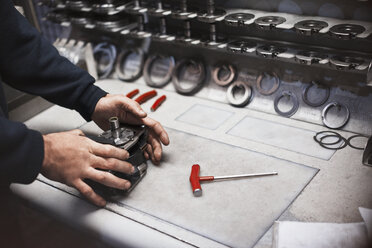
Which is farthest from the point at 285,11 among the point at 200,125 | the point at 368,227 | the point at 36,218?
the point at 36,218

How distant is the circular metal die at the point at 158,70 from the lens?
5.69 feet

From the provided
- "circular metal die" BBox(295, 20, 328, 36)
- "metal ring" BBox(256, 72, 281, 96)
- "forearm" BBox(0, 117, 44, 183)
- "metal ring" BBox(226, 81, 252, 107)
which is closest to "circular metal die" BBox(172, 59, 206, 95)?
"metal ring" BBox(226, 81, 252, 107)

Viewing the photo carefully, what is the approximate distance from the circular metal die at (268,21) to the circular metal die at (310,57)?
130mm

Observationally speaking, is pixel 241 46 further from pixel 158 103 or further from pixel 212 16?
pixel 158 103

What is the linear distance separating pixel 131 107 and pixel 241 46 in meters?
0.50

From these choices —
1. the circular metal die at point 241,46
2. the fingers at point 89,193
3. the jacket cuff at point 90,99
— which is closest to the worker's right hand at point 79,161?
the fingers at point 89,193

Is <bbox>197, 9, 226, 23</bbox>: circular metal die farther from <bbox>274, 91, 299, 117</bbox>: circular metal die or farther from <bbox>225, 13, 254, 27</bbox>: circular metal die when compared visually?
<bbox>274, 91, 299, 117</bbox>: circular metal die

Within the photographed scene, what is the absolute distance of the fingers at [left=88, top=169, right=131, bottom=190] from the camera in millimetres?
1046

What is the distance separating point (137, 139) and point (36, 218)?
0.89m

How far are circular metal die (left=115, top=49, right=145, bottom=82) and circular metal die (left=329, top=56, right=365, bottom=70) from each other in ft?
2.76

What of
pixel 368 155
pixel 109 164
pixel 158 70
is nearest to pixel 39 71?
pixel 109 164

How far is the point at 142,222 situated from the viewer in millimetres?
1049

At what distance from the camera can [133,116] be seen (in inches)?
50.3

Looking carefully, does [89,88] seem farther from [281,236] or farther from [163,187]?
[281,236]
